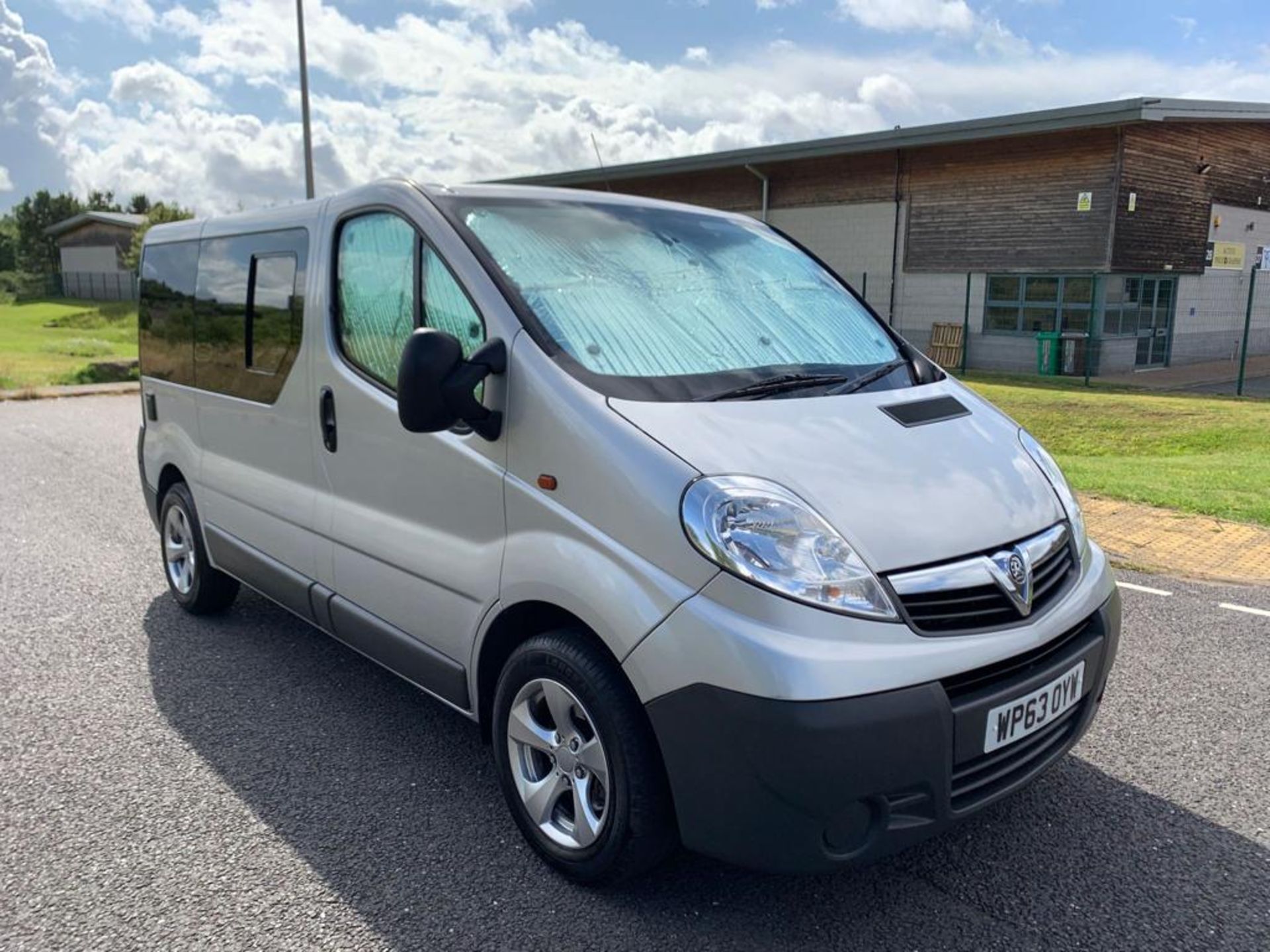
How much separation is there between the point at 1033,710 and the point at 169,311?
4.44 meters

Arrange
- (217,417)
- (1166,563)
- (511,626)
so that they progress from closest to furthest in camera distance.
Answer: (511,626) → (217,417) → (1166,563)

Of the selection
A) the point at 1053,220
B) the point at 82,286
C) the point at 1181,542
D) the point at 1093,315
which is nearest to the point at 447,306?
the point at 1181,542

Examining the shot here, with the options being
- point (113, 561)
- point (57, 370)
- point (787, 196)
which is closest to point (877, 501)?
point (113, 561)

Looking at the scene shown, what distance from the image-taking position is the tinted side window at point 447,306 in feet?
9.73

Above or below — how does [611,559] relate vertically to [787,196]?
below

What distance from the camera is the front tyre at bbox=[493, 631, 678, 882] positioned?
8.05ft

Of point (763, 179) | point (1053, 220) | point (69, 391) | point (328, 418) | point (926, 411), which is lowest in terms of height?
point (69, 391)

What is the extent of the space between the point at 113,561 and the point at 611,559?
476 centimetres

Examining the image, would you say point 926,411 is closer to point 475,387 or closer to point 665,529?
point 665,529

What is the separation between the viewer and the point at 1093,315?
63.1ft

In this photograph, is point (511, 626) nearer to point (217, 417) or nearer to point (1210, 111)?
point (217, 417)

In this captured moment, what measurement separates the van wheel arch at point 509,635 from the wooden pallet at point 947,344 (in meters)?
19.9

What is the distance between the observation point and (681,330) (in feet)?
10.0

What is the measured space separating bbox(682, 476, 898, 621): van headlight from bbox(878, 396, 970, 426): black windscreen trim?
661 mm
